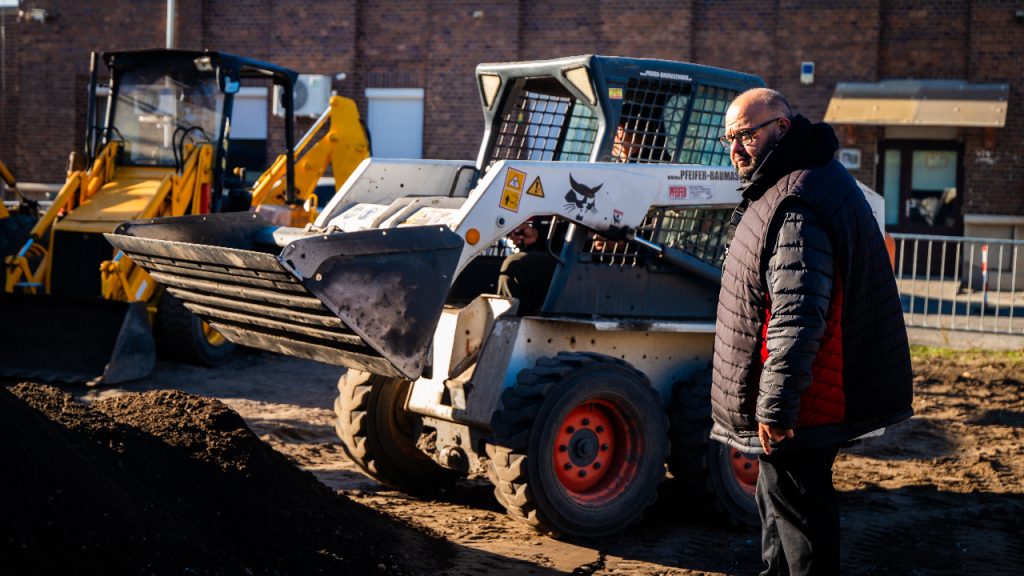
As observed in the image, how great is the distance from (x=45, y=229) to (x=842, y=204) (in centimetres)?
937

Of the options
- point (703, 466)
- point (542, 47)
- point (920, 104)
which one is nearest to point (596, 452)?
point (703, 466)

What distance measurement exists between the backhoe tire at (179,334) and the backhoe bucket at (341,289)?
17.2 ft

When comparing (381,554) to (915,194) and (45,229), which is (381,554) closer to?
(45,229)

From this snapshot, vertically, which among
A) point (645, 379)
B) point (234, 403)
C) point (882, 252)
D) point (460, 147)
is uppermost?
point (460, 147)

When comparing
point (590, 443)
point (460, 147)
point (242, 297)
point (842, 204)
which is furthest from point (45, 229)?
point (460, 147)

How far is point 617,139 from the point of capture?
716 cm

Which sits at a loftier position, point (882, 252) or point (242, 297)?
point (882, 252)

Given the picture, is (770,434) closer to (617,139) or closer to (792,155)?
(792,155)

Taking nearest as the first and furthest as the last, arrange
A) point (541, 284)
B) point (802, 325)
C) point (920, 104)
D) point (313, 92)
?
point (802, 325), point (541, 284), point (920, 104), point (313, 92)

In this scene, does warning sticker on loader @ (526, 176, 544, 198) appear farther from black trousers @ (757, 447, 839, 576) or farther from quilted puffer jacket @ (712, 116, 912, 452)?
black trousers @ (757, 447, 839, 576)

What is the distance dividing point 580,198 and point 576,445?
4.40 ft

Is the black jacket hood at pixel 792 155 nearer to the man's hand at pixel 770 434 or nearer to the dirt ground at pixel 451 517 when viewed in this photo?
the man's hand at pixel 770 434

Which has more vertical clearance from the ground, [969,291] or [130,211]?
[130,211]

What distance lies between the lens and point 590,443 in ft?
21.5
